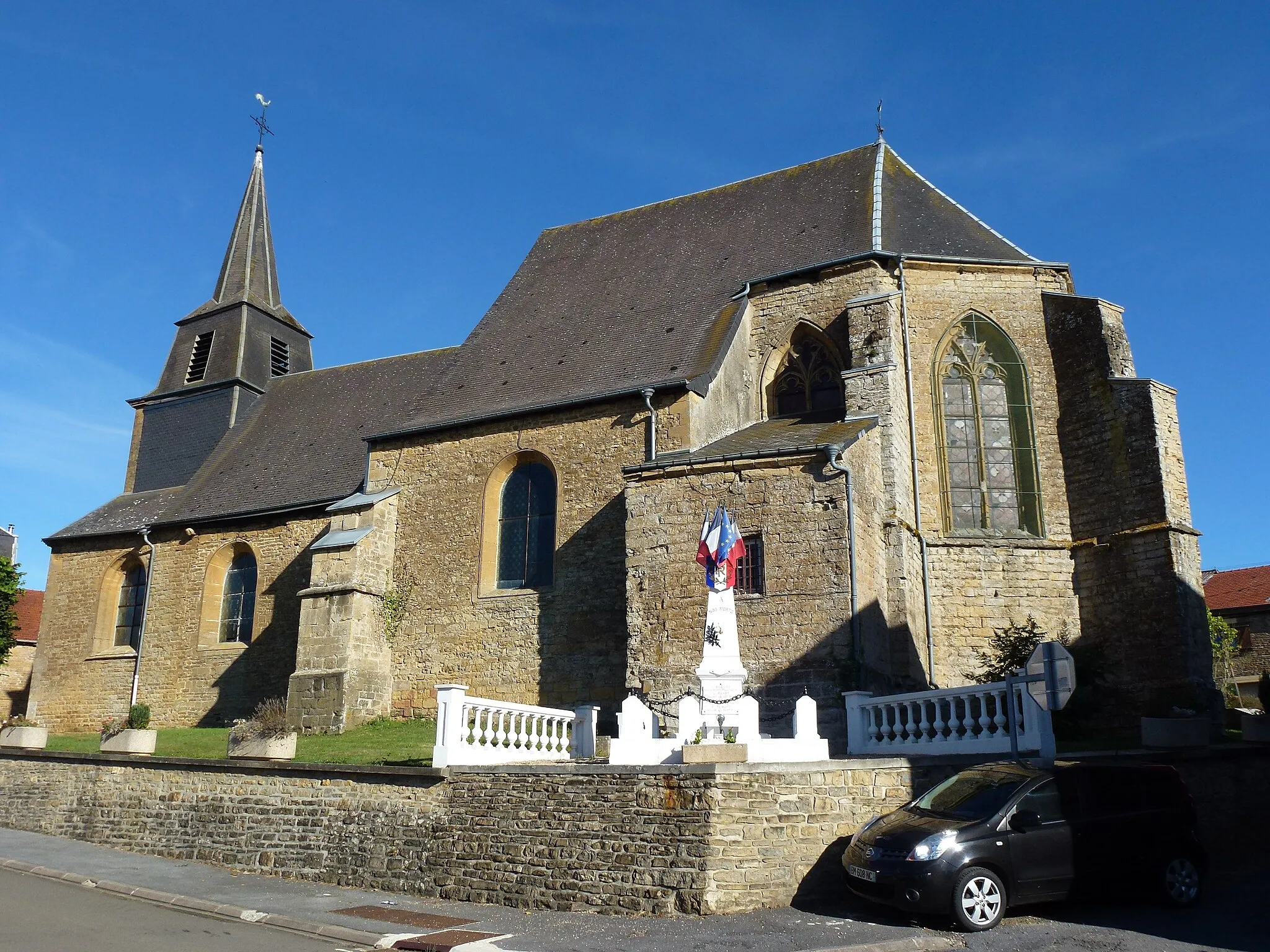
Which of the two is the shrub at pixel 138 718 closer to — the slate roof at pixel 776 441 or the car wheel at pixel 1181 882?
the slate roof at pixel 776 441

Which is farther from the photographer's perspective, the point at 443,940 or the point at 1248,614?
the point at 1248,614

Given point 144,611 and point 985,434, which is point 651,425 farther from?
point 144,611

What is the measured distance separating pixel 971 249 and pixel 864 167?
3.66 m

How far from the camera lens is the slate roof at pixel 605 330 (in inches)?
722

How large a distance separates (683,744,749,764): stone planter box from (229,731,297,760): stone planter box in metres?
5.63

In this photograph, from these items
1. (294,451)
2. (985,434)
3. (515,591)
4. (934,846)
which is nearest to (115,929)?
(934,846)

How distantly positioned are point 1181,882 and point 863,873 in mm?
2718

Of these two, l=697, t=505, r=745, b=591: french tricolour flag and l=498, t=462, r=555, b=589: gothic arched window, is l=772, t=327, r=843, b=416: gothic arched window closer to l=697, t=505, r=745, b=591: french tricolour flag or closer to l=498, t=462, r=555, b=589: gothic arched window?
l=498, t=462, r=555, b=589: gothic arched window

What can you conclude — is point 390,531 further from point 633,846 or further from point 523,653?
point 633,846

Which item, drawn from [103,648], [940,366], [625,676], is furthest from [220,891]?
[103,648]

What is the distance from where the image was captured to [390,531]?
19.3 m

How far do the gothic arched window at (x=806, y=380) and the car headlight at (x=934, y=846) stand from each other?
34.8 ft

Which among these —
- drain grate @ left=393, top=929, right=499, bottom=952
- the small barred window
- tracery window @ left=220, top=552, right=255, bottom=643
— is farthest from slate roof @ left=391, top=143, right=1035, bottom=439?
drain grate @ left=393, top=929, right=499, bottom=952

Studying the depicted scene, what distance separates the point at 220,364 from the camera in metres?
27.2
